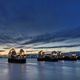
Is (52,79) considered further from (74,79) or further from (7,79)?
(7,79)

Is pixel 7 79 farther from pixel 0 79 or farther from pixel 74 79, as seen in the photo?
pixel 74 79

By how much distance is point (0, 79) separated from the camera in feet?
191

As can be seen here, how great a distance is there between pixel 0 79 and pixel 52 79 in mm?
12218

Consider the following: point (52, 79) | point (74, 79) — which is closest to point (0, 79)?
point (52, 79)

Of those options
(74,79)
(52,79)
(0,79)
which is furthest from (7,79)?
(74,79)

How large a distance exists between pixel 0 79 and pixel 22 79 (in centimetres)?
511

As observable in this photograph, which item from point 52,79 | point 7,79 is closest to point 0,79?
point 7,79

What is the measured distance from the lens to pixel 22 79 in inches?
2314

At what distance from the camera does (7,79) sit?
193 ft

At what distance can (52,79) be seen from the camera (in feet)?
195

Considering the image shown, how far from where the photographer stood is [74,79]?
5850cm

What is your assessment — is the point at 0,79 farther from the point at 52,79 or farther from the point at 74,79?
the point at 74,79

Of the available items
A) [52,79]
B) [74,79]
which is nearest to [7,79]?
[52,79]

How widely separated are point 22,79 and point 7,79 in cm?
354
